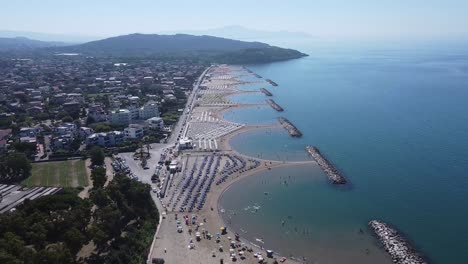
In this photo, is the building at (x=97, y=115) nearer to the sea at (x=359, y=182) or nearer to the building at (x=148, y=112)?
the building at (x=148, y=112)

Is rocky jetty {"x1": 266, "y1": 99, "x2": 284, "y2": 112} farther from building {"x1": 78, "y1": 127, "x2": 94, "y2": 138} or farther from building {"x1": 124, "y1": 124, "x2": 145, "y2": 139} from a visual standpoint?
building {"x1": 78, "y1": 127, "x2": 94, "y2": 138}

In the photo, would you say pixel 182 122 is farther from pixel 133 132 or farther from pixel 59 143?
pixel 59 143

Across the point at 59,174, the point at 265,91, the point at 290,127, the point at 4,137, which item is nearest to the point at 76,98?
the point at 4,137

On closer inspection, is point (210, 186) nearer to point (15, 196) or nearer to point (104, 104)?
point (15, 196)

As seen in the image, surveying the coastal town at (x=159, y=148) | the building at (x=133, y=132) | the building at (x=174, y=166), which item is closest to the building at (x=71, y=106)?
the coastal town at (x=159, y=148)

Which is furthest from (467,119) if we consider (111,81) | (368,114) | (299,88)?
(111,81)

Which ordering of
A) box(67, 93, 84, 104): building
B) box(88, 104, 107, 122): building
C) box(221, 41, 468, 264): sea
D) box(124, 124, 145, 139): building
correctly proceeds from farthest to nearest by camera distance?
box(67, 93, 84, 104): building → box(88, 104, 107, 122): building → box(124, 124, 145, 139): building → box(221, 41, 468, 264): sea

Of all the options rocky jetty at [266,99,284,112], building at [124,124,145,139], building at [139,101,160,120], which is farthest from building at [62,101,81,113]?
rocky jetty at [266,99,284,112]
